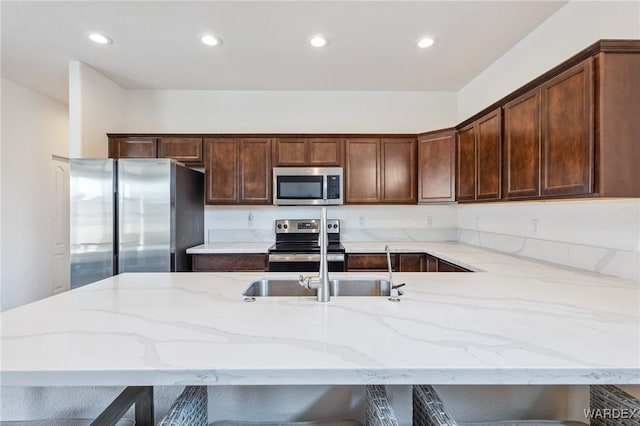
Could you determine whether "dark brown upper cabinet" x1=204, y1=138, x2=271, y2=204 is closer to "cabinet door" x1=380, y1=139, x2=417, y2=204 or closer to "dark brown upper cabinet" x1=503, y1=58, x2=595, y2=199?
"cabinet door" x1=380, y1=139, x2=417, y2=204

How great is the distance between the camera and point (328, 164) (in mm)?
3287

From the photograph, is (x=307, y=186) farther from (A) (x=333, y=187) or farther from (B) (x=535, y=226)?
(B) (x=535, y=226)

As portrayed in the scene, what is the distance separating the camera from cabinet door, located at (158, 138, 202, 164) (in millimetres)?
3232

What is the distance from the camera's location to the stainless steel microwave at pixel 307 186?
10.6ft

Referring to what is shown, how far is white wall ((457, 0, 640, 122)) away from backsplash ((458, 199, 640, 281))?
3.22ft

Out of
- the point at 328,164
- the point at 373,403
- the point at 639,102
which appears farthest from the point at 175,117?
the point at 639,102

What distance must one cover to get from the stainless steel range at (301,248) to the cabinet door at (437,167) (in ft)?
3.51

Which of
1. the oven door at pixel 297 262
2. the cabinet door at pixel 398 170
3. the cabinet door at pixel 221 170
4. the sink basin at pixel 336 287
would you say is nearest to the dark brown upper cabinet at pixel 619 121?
the sink basin at pixel 336 287

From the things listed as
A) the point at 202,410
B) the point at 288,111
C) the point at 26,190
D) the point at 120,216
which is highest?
the point at 288,111

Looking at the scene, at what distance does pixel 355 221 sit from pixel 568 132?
229 centimetres

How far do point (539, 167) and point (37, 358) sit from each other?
2386 millimetres

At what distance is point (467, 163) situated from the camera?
2738mm

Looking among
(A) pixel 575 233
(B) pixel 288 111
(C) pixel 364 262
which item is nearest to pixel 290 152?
(B) pixel 288 111

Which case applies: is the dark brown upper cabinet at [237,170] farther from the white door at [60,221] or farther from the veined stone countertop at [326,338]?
the white door at [60,221]
